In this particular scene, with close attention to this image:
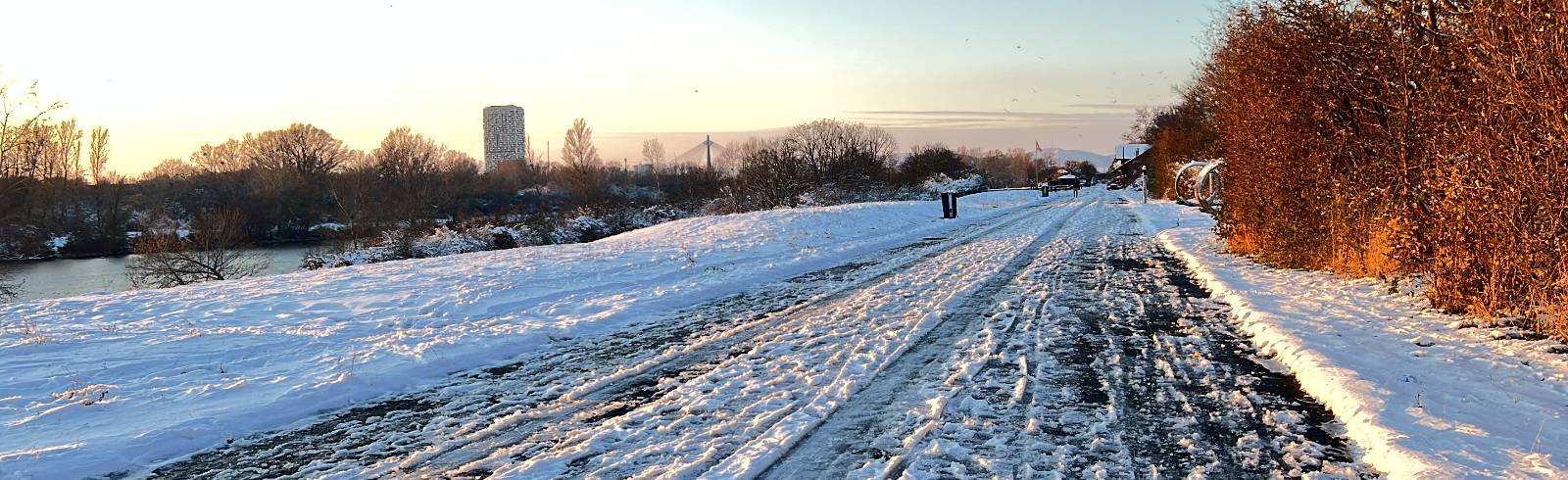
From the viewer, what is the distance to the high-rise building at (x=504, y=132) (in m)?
168

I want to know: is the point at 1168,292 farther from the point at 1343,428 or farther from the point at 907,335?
the point at 1343,428

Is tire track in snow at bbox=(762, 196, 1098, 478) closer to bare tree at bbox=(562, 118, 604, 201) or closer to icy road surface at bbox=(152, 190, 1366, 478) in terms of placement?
icy road surface at bbox=(152, 190, 1366, 478)

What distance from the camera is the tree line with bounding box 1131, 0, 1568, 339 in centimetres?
546

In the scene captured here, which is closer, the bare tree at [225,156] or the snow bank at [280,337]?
the snow bank at [280,337]

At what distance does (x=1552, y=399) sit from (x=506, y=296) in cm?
981

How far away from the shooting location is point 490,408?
527 cm

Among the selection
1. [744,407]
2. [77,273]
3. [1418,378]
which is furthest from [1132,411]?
[77,273]

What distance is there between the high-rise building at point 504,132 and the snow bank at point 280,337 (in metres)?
162

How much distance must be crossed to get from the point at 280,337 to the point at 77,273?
2910 centimetres

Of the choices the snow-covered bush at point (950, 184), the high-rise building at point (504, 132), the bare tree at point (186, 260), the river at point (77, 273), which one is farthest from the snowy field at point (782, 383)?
the high-rise building at point (504, 132)

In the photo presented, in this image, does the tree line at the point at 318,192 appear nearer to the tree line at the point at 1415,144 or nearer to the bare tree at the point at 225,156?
the bare tree at the point at 225,156

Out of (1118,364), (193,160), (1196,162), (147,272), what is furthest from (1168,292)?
(193,160)

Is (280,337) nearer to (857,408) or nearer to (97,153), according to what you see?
(857,408)

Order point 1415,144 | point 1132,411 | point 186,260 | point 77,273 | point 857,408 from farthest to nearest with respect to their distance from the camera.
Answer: point 77,273
point 186,260
point 1415,144
point 857,408
point 1132,411
